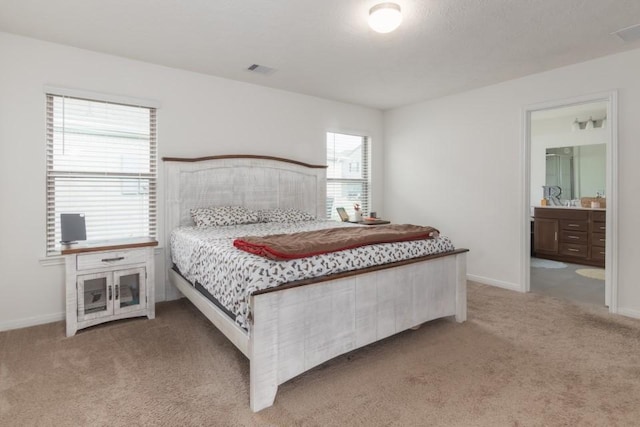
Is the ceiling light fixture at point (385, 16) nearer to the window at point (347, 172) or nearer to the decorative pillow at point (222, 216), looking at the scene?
the decorative pillow at point (222, 216)

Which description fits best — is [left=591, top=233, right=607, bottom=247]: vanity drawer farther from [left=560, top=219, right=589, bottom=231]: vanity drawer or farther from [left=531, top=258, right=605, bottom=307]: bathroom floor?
[left=531, top=258, right=605, bottom=307]: bathroom floor

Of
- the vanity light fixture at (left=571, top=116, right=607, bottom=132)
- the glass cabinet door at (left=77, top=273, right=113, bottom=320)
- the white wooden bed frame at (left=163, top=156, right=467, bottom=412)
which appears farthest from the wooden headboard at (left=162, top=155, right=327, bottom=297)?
the vanity light fixture at (left=571, top=116, right=607, bottom=132)

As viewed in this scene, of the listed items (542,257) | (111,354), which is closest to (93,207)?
(111,354)

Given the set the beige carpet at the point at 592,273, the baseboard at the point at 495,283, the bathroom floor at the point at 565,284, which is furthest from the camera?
the beige carpet at the point at 592,273

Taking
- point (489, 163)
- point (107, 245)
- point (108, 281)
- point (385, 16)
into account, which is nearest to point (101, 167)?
point (107, 245)

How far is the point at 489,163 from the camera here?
4277mm

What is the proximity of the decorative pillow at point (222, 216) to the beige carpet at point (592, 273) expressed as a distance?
4464mm

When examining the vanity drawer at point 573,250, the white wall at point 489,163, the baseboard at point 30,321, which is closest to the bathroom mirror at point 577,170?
the vanity drawer at point 573,250

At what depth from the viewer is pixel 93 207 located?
3283mm

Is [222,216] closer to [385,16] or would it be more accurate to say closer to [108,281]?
[108,281]

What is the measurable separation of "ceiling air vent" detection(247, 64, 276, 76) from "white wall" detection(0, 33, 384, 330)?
1.39ft

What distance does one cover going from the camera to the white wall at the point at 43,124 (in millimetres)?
2900

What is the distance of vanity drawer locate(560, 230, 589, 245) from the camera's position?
17.1ft

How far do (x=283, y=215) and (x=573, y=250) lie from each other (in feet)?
15.0
